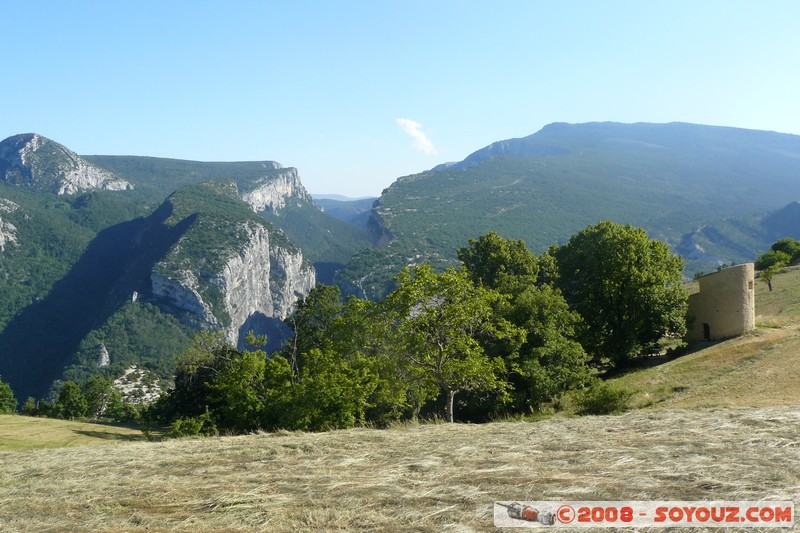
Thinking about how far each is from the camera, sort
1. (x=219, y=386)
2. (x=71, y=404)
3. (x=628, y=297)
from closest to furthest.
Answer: (x=219, y=386) → (x=628, y=297) → (x=71, y=404)

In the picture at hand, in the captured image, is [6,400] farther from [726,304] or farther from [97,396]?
[726,304]

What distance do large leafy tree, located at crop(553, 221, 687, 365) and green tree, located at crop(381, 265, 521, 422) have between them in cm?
1419

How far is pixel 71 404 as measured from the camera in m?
78.9

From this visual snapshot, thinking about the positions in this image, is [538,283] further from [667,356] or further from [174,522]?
[174,522]

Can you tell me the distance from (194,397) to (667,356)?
135ft

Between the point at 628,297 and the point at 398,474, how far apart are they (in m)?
30.3

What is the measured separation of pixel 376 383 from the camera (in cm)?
2580

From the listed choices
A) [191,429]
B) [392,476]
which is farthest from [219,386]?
[392,476]

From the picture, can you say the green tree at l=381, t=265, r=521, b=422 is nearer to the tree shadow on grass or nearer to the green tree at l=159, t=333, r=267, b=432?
the green tree at l=159, t=333, r=267, b=432

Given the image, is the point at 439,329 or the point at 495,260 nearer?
the point at 439,329

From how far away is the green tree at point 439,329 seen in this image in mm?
25359

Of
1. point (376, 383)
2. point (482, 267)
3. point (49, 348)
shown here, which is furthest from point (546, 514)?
point (49, 348)

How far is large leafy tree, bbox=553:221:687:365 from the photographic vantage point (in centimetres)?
3612

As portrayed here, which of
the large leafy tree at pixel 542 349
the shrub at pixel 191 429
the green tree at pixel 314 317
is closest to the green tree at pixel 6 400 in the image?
the shrub at pixel 191 429
